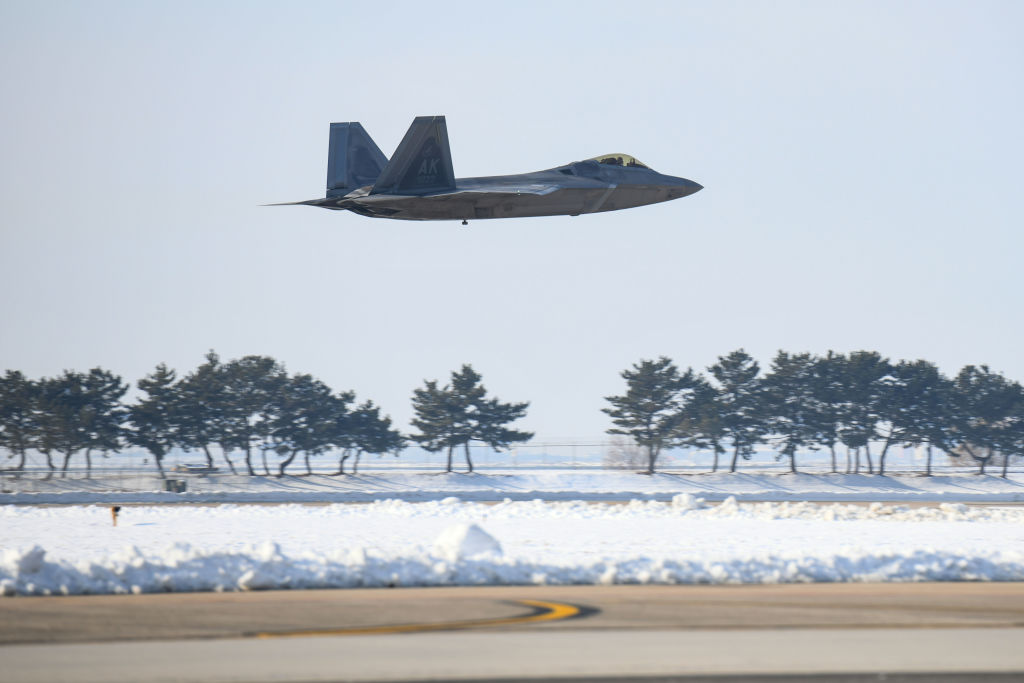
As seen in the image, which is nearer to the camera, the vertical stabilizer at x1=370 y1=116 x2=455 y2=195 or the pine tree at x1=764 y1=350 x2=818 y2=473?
the vertical stabilizer at x1=370 y1=116 x2=455 y2=195

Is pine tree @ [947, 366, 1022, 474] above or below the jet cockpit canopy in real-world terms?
below

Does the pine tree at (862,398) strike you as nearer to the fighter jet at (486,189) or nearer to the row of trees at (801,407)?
the row of trees at (801,407)

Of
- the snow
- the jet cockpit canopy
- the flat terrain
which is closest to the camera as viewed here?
the flat terrain

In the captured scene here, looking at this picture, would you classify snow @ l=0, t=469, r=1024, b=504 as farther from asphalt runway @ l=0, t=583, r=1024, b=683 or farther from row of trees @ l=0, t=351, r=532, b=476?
asphalt runway @ l=0, t=583, r=1024, b=683

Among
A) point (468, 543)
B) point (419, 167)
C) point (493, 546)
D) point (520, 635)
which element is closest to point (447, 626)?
point (520, 635)

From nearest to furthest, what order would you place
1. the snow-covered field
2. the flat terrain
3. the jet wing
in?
the flat terrain, the snow-covered field, the jet wing

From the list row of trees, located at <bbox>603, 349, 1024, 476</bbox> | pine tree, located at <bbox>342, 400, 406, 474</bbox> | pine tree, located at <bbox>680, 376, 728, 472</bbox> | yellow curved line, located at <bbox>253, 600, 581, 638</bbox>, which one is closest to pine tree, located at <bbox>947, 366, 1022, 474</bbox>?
row of trees, located at <bbox>603, 349, 1024, 476</bbox>

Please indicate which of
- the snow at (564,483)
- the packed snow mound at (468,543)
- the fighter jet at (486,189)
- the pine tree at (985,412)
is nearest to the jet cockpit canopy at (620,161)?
the fighter jet at (486,189)

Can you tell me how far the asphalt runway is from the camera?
393 inches

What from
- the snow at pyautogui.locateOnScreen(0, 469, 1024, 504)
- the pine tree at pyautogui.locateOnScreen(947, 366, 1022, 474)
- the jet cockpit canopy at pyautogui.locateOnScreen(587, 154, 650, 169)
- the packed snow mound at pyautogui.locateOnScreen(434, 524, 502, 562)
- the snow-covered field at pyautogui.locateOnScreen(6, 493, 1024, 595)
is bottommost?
the snow at pyautogui.locateOnScreen(0, 469, 1024, 504)

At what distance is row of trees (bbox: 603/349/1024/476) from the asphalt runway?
2933 inches

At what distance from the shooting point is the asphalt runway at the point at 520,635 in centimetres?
998

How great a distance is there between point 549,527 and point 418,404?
65.7 meters

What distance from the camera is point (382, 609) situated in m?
14.0
